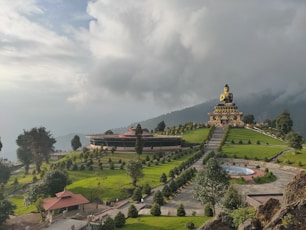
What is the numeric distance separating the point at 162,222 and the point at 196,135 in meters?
76.1

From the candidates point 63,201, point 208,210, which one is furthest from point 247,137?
point 63,201

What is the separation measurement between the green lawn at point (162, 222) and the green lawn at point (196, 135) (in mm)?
66472

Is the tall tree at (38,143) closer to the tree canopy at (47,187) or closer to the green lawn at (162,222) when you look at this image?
the tree canopy at (47,187)

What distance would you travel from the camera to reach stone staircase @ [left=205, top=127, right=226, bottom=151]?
96925 millimetres

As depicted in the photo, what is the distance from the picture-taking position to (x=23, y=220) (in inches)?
1721

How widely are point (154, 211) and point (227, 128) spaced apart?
269 ft

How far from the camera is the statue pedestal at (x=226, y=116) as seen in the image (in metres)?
132

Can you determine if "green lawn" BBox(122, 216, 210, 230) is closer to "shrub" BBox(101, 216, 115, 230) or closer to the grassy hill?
"shrub" BBox(101, 216, 115, 230)

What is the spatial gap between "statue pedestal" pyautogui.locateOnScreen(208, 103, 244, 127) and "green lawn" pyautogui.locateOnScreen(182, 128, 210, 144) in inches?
630

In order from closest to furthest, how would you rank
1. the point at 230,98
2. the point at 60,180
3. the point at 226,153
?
the point at 60,180 → the point at 226,153 → the point at 230,98

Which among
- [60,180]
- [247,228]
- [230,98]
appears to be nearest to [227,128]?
[230,98]

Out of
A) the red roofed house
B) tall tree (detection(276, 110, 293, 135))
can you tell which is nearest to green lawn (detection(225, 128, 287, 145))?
tall tree (detection(276, 110, 293, 135))

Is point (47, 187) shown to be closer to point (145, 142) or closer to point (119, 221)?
point (119, 221)

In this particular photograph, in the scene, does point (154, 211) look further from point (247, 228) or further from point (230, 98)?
point (230, 98)
